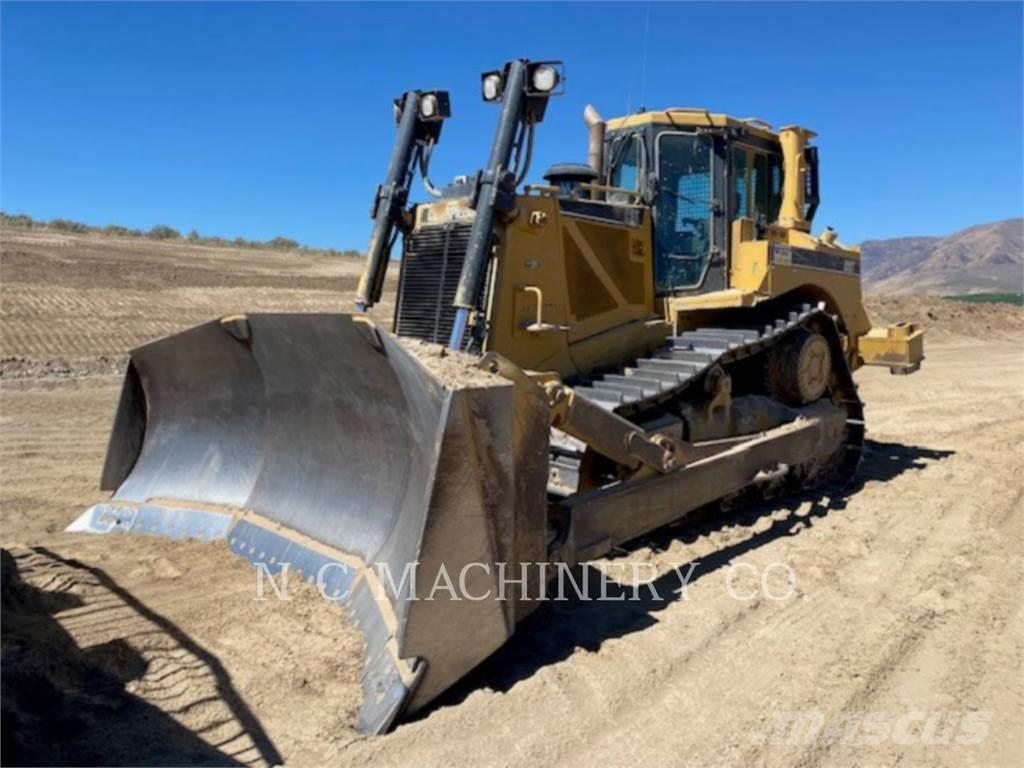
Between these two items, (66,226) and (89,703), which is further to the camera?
(66,226)

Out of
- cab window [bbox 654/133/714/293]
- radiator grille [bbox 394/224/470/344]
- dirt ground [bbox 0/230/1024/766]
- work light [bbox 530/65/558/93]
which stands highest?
work light [bbox 530/65/558/93]

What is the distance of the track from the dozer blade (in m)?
1.14

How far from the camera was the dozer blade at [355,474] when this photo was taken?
3141 millimetres

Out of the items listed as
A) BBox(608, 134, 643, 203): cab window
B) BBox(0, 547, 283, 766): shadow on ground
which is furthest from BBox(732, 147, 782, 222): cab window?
BBox(0, 547, 283, 766): shadow on ground

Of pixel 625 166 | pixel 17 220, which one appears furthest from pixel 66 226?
pixel 625 166

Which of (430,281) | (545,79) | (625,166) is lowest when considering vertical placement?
(430,281)

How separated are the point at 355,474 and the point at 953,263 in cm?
9723

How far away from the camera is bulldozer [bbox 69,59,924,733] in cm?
329

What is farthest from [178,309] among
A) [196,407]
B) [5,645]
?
[5,645]

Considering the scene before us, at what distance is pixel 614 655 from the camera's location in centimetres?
364

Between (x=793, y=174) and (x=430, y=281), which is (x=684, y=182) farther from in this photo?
(x=430, y=281)

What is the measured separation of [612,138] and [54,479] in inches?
198

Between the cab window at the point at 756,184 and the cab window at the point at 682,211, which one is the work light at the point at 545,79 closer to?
the cab window at the point at 682,211

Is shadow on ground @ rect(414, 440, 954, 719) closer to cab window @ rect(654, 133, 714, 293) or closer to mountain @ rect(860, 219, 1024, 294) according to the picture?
cab window @ rect(654, 133, 714, 293)
